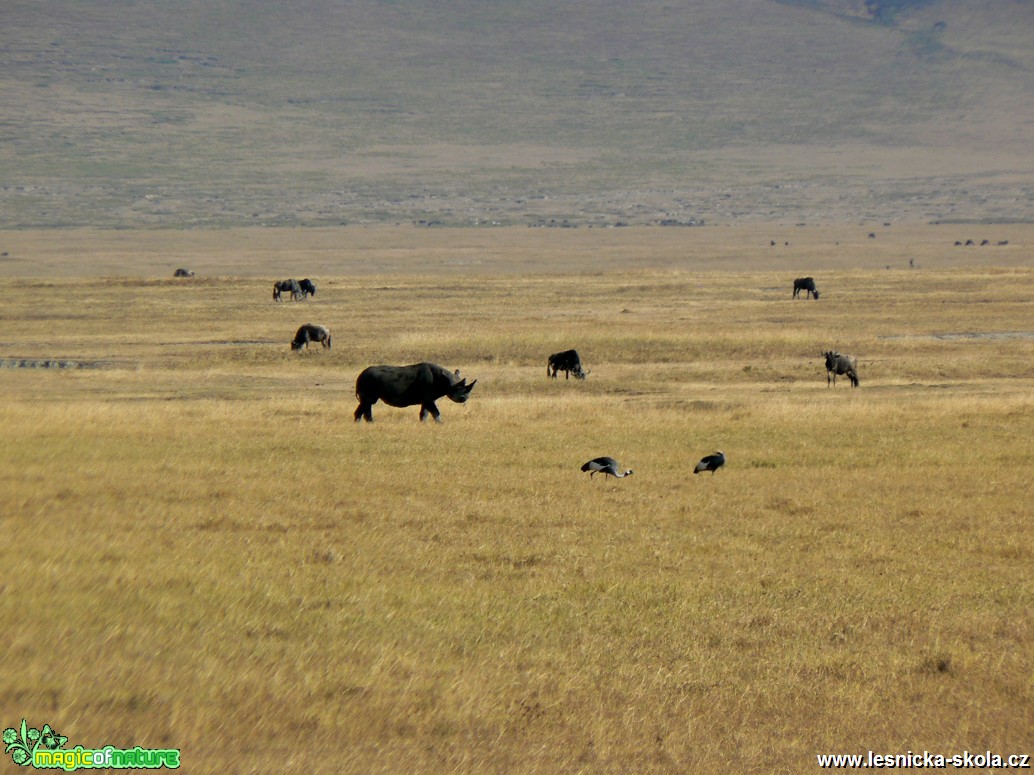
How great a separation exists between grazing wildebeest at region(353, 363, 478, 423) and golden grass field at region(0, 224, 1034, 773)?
734 millimetres

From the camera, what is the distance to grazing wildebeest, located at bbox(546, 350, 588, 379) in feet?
99.3

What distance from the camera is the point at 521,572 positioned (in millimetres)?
10430

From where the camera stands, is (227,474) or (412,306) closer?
(227,474)

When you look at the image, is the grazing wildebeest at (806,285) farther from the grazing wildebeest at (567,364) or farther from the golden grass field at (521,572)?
the grazing wildebeest at (567,364)

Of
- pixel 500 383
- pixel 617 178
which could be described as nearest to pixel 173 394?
pixel 500 383

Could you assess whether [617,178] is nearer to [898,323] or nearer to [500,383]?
[898,323]

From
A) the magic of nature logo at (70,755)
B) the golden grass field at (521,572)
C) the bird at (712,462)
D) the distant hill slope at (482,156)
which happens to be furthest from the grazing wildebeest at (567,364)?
the distant hill slope at (482,156)

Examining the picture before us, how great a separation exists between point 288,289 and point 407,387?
101ft

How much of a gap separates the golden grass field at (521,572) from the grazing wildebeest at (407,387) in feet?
2.41

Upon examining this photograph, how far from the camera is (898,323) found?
43.1 metres

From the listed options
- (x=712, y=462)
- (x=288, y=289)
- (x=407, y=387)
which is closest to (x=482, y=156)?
(x=288, y=289)

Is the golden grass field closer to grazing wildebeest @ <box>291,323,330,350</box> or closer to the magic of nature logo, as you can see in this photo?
the magic of nature logo

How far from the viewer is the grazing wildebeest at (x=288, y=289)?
165 feet

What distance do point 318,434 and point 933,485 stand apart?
870cm
